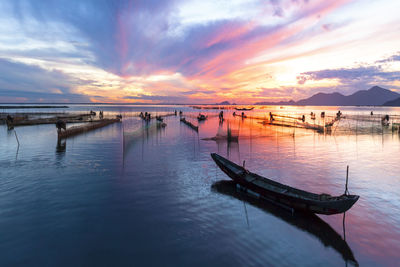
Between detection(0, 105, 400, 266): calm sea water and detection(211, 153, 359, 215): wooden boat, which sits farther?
detection(211, 153, 359, 215): wooden boat

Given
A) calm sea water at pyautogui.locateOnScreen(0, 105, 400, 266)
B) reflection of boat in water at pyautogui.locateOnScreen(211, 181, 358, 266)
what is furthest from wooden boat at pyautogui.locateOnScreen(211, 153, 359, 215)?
calm sea water at pyautogui.locateOnScreen(0, 105, 400, 266)

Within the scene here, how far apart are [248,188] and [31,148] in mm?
29800

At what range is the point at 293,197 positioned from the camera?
12211 millimetres

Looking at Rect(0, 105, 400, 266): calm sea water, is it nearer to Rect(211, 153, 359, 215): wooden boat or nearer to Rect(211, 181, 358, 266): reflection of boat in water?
Rect(211, 181, 358, 266): reflection of boat in water

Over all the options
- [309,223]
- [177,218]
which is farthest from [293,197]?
[177,218]

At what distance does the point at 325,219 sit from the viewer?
471 inches

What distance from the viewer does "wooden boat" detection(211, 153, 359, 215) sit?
1094cm

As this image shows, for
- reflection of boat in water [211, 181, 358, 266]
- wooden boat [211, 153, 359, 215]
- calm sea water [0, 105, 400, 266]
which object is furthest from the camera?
wooden boat [211, 153, 359, 215]

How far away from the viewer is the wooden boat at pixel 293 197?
10943 mm

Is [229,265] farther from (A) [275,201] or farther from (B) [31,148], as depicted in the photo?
(B) [31,148]

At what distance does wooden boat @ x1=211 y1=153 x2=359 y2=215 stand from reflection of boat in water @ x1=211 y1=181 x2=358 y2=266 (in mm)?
501

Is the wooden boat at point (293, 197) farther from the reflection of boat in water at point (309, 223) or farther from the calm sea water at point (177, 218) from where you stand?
the calm sea water at point (177, 218)

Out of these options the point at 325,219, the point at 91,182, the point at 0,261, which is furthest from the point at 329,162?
the point at 0,261

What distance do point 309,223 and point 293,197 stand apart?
1536mm
